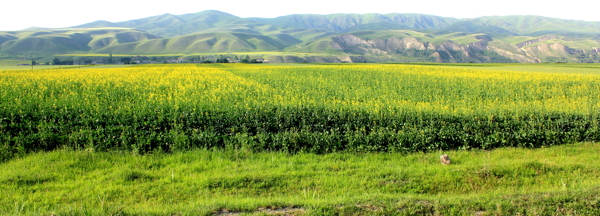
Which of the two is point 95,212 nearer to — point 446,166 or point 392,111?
point 446,166

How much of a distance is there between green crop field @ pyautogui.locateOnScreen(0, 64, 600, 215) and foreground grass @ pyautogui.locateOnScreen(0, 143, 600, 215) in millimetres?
40

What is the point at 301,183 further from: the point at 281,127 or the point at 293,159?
the point at 281,127

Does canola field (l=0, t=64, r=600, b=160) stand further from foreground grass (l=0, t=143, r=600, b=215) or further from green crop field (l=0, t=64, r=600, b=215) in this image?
foreground grass (l=0, t=143, r=600, b=215)

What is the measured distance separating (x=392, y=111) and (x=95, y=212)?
11.6 metres

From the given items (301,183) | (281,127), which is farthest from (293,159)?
(281,127)

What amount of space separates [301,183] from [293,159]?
2175 millimetres

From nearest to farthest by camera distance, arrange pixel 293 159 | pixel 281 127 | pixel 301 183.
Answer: pixel 301 183, pixel 293 159, pixel 281 127

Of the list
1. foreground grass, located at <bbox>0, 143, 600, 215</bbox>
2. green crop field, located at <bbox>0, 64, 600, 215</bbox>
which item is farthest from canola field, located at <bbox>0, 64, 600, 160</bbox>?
foreground grass, located at <bbox>0, 143, 600, 215</bbox>

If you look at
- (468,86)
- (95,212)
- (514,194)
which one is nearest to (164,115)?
(95,212)

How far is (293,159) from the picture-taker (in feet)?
36.9

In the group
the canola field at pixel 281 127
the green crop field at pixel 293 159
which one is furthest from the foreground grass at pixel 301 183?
the canola field at pixel 281 127

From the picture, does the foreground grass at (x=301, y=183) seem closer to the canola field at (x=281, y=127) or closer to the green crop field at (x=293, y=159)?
the green crop field at (x=293, y=159)

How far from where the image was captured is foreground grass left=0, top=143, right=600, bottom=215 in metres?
7.22

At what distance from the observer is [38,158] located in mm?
10914
